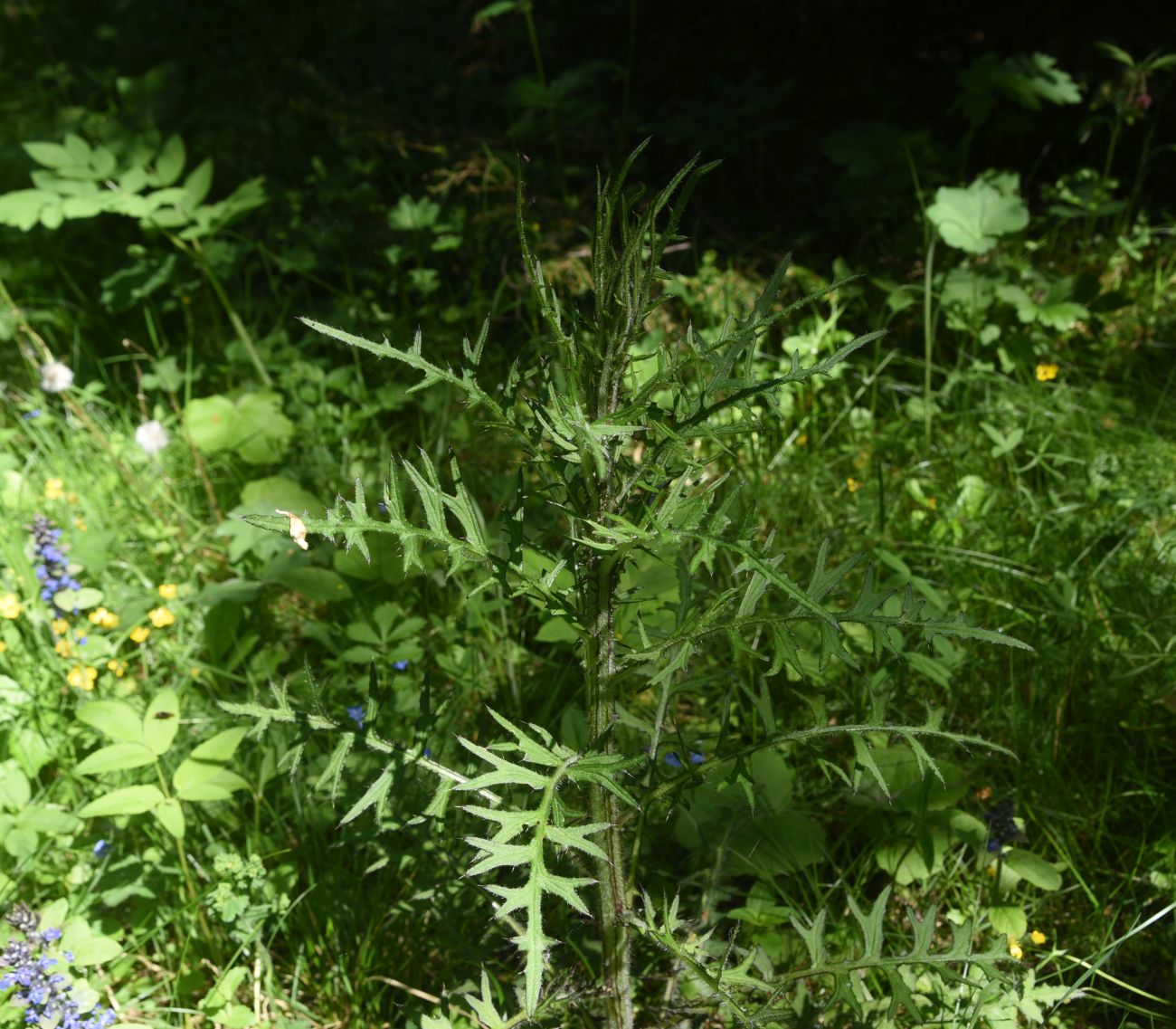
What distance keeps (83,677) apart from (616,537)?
143 centimetres

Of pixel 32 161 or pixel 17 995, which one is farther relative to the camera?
pixel 32 161

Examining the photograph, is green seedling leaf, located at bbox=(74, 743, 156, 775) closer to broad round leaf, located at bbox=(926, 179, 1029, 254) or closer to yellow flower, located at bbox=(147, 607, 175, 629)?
yellow flower, located at bbox=(147, 607, 175, 629)

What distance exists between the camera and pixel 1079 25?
3.13 metres

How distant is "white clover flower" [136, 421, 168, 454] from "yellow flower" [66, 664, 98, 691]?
831mm

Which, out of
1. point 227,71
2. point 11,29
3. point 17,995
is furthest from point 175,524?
point 11,29

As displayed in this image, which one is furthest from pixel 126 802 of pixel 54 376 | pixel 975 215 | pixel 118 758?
pixel 975 215

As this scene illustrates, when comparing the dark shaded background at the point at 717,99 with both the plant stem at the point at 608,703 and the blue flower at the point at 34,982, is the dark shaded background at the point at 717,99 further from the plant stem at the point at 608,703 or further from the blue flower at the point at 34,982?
the blue flower at the point at 34,982

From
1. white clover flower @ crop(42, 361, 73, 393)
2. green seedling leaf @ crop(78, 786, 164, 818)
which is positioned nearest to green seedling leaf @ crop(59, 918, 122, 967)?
green seedling leaf @ crop(78, 786, 164, 818)

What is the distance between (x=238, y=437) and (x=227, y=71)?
2.46m

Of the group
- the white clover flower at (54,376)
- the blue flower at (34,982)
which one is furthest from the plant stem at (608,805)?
the white clover flower at (54,376)

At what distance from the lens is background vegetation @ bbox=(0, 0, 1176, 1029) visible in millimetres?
1280

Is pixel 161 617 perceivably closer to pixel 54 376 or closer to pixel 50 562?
pixel 50 562

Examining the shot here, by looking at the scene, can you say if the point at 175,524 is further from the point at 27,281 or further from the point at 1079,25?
the point at 1079,25

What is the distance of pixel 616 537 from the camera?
1001mm
